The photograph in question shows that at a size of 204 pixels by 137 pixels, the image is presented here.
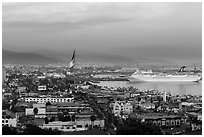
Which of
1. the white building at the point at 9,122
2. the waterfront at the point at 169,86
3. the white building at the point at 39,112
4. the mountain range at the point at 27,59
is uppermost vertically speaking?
the mountain range at the point at 27,59

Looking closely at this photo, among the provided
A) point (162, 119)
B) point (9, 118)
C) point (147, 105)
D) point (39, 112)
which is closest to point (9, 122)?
point (9, 118)

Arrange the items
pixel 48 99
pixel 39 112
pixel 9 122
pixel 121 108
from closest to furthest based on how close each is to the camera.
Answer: pixel 9 122 < pixel 39 112 < pixel 121 108 < pixel 48 99

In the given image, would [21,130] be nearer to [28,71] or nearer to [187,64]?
[28,71]

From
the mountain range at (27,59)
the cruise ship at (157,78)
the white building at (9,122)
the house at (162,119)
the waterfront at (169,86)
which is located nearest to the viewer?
the white building at (9,122)

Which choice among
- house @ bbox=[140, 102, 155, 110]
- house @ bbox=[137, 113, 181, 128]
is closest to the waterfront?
house @ bbox=[140, 102, 155, 110]

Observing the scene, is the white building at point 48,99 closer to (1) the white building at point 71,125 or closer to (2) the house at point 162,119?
(1) the white building at point 71,125

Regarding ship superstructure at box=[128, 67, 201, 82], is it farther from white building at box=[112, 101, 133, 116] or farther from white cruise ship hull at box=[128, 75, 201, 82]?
white building at box=[112, 101, 133, 116]

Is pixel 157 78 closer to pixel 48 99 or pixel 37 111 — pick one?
pixel 48 99

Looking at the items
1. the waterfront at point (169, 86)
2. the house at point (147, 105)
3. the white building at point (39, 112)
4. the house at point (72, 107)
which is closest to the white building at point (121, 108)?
the house at point (147, 105)
